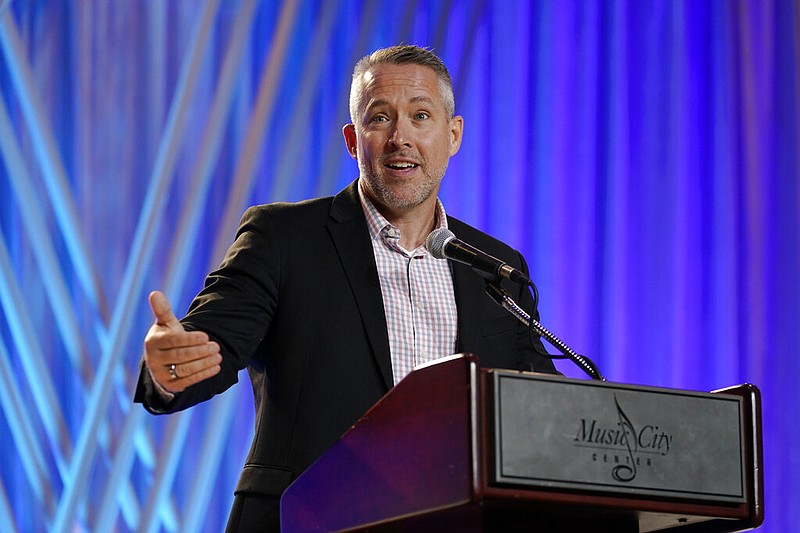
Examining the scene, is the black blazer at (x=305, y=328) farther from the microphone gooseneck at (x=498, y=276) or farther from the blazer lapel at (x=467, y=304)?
the microphone gooseneck at (x=498, y=276)

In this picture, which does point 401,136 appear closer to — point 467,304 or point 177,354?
point 467,304

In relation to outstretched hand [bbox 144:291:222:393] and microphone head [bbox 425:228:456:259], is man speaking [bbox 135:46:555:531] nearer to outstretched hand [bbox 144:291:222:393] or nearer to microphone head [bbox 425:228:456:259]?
outstretched hand [bbox 144:291:222:393]

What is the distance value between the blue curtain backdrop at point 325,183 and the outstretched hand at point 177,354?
5.25 feet

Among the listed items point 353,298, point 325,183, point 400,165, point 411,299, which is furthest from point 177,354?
point 325,183

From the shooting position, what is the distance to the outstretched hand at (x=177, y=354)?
1.47 metres

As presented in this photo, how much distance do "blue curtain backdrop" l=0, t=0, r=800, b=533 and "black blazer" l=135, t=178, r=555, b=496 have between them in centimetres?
102

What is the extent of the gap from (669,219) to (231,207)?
4.89 ft

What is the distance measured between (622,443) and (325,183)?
2.16 meters

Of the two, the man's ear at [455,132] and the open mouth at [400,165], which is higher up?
the man's ear at [455,132]

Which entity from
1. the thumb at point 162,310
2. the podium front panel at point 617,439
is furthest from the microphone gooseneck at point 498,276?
the thumb at point 162,310

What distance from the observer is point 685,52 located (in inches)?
149

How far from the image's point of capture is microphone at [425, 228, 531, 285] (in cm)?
164

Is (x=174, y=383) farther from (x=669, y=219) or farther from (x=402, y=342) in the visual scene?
(x=669, y=219)

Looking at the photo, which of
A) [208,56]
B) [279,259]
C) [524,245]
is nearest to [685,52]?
[524,245]
